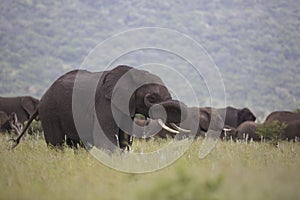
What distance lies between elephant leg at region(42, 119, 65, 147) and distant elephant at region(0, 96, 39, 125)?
15868mm

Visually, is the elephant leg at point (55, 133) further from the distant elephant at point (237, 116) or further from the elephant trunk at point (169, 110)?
the distant elephant at point (237, 116)

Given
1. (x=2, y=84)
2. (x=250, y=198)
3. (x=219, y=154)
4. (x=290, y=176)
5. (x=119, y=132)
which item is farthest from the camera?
(x=2, y=84)

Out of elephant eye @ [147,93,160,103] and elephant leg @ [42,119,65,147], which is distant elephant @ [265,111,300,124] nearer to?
elephant leg @ [42,119,65,147]

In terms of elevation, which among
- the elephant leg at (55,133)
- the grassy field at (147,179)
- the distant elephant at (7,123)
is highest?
the grassy field at (147,179)

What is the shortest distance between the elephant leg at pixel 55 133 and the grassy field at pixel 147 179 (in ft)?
5.62

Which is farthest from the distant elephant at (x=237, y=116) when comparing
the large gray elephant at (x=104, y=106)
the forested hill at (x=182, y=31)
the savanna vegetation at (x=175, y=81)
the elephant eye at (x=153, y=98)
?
the forested hill at (x=182, y=31)

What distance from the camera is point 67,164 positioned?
10047 millimetres

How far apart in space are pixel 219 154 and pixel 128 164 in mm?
2252

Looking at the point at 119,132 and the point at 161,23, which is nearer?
the point at 119,132

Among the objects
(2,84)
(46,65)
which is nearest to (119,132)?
(2,84)

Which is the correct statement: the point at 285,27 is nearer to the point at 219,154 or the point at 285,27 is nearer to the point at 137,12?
the point at 137,12

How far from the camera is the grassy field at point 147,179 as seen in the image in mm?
6664

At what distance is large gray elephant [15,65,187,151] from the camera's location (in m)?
12.3

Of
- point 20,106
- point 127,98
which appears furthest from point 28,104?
point 127,98
